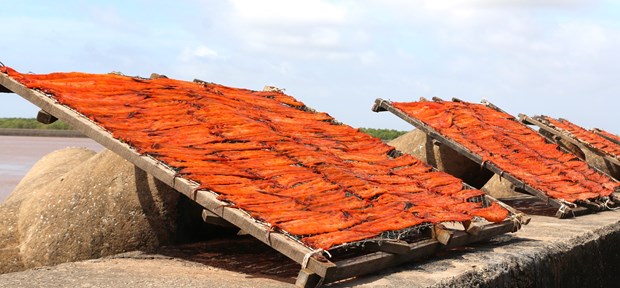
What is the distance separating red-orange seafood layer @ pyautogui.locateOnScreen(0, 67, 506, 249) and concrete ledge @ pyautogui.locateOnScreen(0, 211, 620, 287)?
0.92 feet

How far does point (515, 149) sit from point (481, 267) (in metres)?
4.51

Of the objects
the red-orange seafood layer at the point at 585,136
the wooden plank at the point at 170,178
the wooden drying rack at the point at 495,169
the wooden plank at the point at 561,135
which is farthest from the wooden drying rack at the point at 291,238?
the red-orange seafood layer at the point at 585,136

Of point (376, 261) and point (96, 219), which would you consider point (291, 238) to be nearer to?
point (376, 261)

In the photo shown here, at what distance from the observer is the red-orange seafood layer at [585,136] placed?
1264 centimetres

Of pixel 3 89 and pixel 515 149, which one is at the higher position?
pixel 515 149

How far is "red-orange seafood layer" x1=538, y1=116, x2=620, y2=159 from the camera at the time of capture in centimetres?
1264

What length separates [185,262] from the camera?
6020mm

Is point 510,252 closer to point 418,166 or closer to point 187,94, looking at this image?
point 418,166

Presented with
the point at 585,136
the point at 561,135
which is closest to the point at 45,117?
the point at 561,135

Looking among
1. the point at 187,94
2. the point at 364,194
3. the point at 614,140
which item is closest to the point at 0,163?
the point at 614,140

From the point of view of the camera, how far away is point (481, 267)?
577 centimetres

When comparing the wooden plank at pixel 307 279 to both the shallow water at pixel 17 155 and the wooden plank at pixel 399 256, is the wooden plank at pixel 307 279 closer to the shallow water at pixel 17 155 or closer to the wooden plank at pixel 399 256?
the wooden plank at pixel 399 256

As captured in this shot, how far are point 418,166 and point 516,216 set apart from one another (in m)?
0.92

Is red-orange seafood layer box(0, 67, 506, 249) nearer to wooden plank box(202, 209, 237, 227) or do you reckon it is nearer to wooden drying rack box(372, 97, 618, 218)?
wooden plank box(202, 209, 237, 227)
